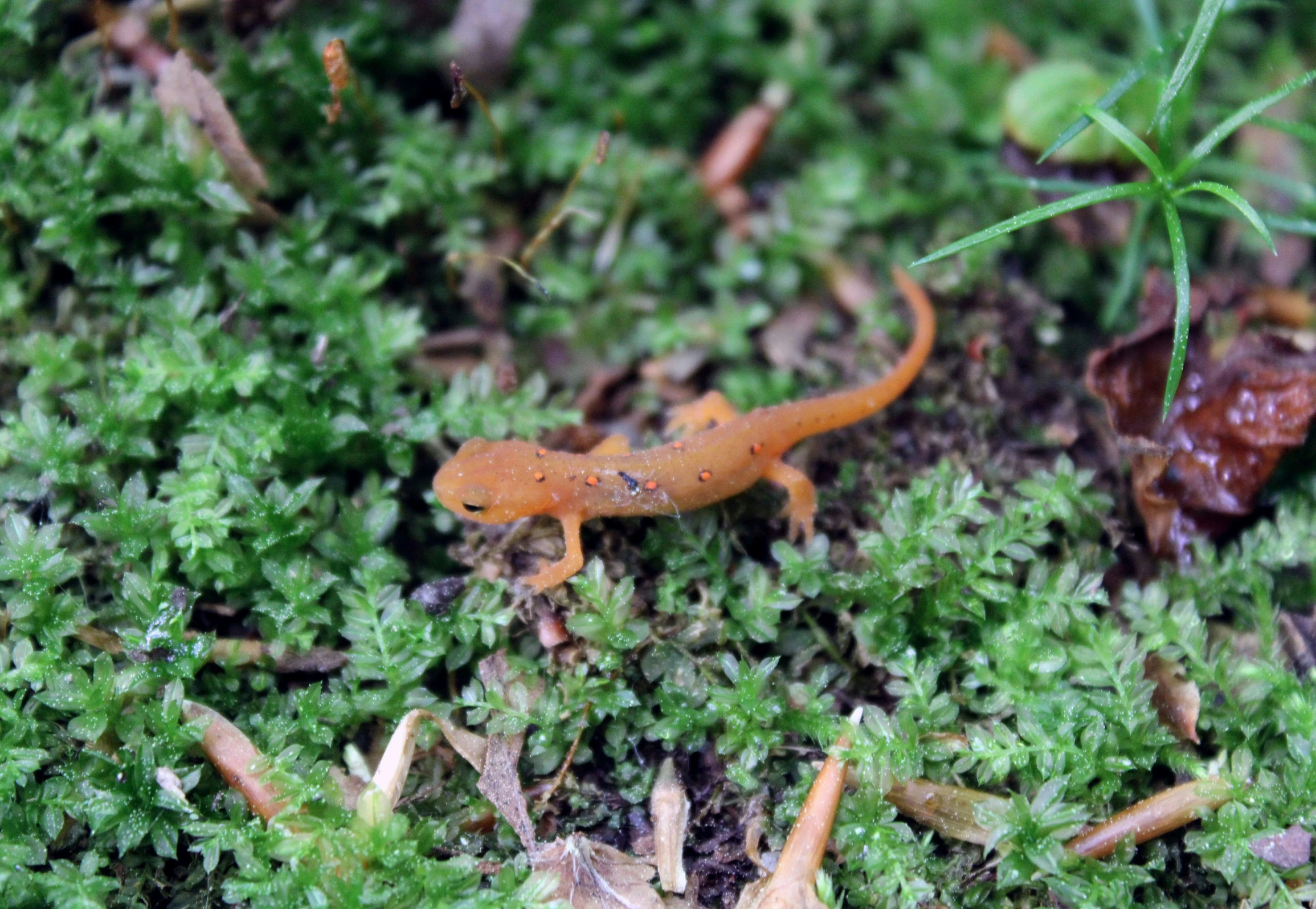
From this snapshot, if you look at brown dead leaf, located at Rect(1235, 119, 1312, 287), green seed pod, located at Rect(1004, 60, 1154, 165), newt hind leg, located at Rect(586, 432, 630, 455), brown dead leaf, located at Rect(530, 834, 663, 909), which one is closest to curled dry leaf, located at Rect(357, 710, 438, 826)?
brown dead leaf, located at Rect(530, 834, 663, 909)

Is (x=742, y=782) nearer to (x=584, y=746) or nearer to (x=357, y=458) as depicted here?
(x=584, y=746)

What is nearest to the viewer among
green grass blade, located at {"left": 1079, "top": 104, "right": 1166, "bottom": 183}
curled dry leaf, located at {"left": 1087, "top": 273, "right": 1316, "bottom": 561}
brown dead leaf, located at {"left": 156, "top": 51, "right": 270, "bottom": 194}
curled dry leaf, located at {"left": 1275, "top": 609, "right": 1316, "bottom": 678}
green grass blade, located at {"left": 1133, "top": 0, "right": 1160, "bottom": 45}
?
green grass blade, located at {"left": 1079, "top": 104, "right": 1166, "bottom": 183}

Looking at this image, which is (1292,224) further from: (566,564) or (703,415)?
(566,564)

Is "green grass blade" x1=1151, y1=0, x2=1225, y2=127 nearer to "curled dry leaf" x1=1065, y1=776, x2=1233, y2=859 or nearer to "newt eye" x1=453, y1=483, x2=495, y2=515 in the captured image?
"curled dry leaf" x1=1065, y1=776, x2=1233, y2=859

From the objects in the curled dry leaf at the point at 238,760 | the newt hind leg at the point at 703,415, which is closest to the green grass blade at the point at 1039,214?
the newt hind leg at the point at 703,415

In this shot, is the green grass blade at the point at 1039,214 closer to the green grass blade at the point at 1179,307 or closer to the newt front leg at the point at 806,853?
the green grass blade at the point at 1179,307

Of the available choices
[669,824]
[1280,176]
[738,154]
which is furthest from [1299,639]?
[738,154]
